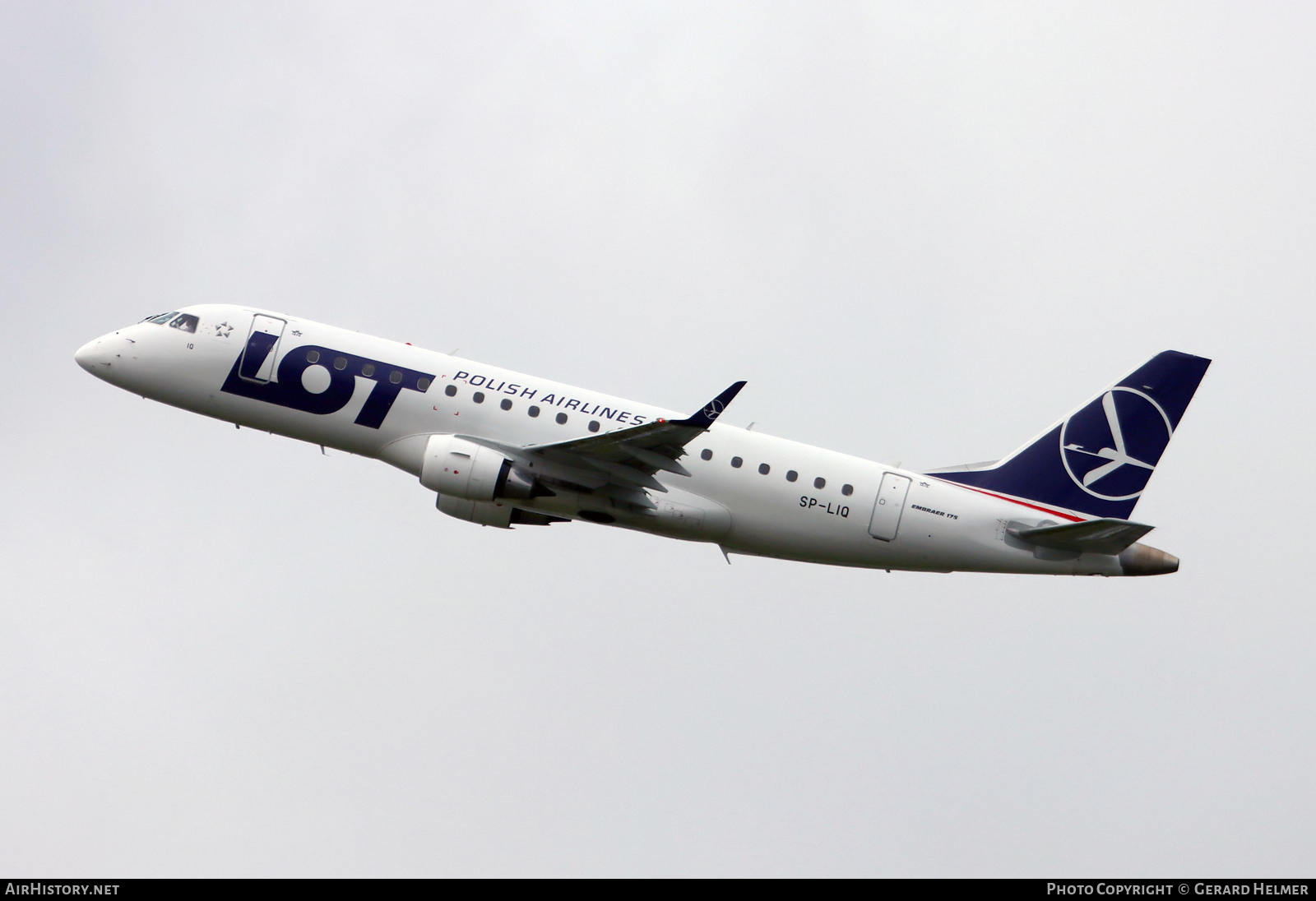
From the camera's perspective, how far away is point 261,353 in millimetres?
34125

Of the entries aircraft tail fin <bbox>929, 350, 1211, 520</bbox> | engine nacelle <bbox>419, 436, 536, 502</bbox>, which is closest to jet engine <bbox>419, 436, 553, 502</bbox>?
engine nacelle <bbox>419, 436, 536, 502</bbox>

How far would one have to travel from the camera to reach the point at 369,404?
111 ft

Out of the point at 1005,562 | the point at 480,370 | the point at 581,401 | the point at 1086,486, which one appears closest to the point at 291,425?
the point at 480,370

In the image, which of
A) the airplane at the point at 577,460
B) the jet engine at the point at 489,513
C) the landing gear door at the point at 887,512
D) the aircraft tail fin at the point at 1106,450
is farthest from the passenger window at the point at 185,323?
the aircraft tail fin at the point at 1106,450

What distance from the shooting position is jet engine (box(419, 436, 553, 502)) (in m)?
32.1

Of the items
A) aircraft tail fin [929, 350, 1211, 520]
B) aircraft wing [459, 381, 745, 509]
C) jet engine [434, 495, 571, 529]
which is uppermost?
aircraft tail fin [929, 350, 1211, 520]

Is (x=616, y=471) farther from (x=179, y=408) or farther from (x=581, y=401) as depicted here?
(x=179, y=408)

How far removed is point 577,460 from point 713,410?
4871 millimetres

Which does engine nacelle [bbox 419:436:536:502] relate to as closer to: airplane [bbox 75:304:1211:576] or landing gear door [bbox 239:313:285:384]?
airplane [bbox 75:304:1211:576]

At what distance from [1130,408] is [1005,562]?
6.61 metres

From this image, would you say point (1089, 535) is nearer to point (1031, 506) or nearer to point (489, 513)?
point (1031, 506)

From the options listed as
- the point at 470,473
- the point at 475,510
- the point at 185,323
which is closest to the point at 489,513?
the point at 475,510

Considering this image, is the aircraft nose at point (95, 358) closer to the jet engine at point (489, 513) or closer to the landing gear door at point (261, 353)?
the landing gear door at point (261, 353)

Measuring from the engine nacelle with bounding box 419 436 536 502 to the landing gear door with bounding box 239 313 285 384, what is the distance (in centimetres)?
572
